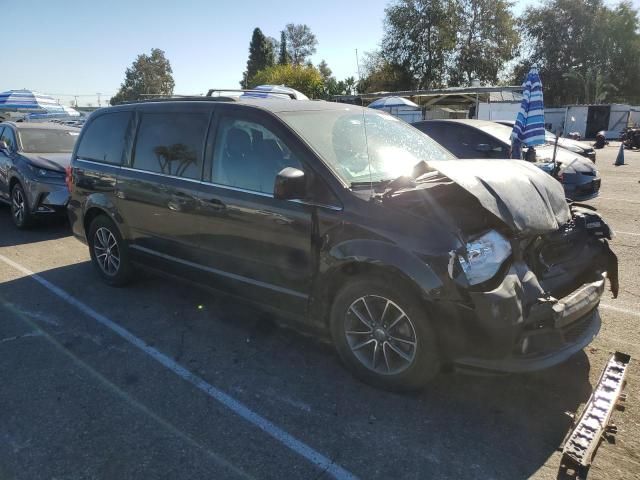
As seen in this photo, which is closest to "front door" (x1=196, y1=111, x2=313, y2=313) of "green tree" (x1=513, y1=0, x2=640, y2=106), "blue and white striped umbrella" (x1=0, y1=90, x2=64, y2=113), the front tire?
the front tire

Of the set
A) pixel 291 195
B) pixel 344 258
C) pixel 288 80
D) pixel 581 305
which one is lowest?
pixel 581 305

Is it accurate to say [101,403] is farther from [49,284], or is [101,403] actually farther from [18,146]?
[18,146]

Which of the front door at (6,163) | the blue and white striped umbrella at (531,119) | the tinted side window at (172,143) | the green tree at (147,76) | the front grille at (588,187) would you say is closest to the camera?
the tinted side window at (172,143)

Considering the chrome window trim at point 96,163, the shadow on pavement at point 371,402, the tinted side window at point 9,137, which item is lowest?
the shadow on pavement at point 371,402

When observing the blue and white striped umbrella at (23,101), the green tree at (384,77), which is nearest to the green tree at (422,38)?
the green tree at (384,77)

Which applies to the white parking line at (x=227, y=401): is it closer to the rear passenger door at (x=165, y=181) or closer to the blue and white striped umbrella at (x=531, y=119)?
the rear passenger door at (x=165, y=181)

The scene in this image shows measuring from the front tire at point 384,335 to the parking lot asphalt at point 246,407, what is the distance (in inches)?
5.7

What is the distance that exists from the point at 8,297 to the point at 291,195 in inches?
141

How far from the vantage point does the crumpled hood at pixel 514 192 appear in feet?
9.46

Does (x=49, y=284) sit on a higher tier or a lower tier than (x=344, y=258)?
lower

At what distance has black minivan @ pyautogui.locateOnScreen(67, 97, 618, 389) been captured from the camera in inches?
108

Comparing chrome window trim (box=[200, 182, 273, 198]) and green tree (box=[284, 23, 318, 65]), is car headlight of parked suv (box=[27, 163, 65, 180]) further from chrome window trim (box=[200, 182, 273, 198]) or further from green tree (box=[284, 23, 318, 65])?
green tree (box=[284, 23, 318, 65])

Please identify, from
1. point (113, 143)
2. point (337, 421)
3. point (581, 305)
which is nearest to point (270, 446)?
point (337, 421)

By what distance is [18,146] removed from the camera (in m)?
8.33
